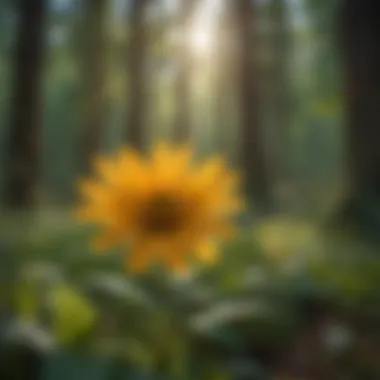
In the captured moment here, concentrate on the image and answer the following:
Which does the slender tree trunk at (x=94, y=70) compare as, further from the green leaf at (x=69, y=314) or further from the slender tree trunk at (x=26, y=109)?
the green leaf at (x=69, y=314)

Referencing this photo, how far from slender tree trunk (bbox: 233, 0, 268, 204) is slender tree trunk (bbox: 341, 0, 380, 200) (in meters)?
0.13

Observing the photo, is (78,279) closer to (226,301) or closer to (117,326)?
(117,326)

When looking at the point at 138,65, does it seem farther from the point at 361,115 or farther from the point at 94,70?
the point at 361,115

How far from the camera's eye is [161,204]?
1.44 meters

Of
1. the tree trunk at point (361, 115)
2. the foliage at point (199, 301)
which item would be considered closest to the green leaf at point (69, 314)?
the foliage at point (199, 301)

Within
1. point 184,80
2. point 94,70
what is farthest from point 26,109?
point 184,80

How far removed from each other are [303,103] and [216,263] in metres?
0.26

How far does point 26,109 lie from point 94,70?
11cm

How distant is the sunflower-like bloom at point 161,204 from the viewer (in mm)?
1433

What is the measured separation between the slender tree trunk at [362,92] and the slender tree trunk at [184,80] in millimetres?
220

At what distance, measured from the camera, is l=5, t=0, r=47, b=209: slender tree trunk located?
4.72 ft

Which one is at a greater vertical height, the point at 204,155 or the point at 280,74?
the point at 280,74

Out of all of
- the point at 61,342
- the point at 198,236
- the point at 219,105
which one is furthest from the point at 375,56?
the point at 61,342

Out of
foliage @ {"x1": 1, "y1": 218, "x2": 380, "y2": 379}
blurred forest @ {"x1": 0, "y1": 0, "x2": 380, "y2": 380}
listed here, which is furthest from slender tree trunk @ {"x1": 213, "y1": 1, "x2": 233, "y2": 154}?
foliage @ {"x1": 1, "y1": 218, "x2": 380, "y2": 379}
